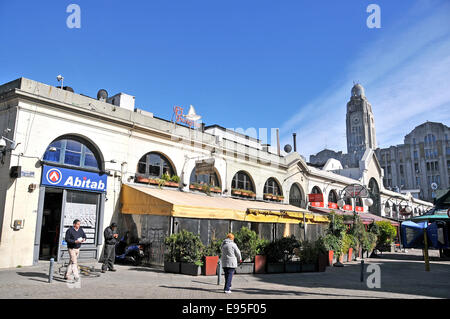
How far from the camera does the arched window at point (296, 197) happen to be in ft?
90.7

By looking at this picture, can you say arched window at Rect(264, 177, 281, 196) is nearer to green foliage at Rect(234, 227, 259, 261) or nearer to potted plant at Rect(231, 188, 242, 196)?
potted plant at Rect(231, 188, 242, 196)

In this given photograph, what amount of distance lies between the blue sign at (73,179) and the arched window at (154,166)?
7.28 feet

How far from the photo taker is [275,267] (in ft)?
45.0

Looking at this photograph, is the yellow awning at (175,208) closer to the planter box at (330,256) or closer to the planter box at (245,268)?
the planter box at (245,268)

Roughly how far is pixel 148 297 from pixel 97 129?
381 inches

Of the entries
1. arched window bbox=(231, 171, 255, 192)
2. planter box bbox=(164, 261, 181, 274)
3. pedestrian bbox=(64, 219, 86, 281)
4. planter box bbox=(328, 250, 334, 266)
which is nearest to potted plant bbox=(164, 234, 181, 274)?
planter box bbox=(164, 261, 181, 274)

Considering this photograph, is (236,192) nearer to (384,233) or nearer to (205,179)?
(205,179)

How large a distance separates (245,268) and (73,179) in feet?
25.5

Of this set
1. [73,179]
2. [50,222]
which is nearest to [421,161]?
[50,222]

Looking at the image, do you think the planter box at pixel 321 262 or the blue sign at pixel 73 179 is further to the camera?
the planter box at pixel 321 262

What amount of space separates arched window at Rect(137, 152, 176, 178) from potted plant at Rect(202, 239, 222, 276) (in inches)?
232

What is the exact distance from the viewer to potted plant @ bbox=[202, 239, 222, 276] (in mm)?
12172

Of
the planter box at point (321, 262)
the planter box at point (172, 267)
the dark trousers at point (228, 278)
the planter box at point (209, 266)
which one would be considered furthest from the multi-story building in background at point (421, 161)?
the dark trousers at point (228, 278)

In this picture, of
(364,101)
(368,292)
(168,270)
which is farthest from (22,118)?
(364,101)
